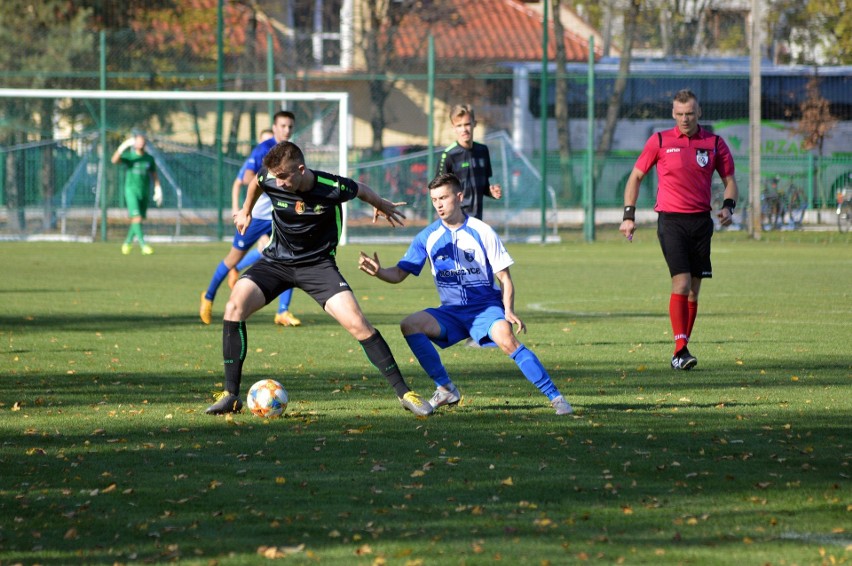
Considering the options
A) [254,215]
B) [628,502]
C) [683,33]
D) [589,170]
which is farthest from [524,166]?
[628,502]

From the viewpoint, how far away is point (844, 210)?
28.6 metres

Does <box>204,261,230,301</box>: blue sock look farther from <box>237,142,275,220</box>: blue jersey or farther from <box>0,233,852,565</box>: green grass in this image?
<box>237,142,275,220</box>: blue jersey

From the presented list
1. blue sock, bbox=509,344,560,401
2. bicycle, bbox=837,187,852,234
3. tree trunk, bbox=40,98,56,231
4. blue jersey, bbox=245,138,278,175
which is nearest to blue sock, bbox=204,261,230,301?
blue jersey, bbox=245,138,278,175

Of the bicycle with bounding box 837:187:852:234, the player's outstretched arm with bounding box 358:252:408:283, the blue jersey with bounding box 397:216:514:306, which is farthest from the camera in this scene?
the bicycle with bounding box 837:187:852:234

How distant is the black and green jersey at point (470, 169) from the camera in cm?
1230

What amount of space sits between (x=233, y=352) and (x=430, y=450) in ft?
5.70

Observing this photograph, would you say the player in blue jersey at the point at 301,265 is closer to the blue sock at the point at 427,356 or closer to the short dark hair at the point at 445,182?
the blue sock at the point at 427,356

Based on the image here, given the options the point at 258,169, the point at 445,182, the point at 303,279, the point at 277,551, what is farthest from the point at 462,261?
the point at 258,169

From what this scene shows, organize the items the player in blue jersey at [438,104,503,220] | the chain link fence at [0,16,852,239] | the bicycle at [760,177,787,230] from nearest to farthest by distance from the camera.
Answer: the player in blue jersey at [438,104,503,220], the chain link fence at [0,16,852,239], the bicycle at [760,177,787,230]

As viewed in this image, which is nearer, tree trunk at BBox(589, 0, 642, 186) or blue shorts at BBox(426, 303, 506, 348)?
blue shorts at BBox(426, 303, 506, 348)

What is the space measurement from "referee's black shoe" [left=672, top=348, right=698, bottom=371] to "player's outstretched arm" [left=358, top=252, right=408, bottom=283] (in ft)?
8.55

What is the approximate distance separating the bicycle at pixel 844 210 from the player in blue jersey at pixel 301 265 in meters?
22.7

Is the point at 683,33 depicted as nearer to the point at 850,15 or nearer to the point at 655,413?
the point at 850,15

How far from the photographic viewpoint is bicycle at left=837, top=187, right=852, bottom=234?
93.8 ft
